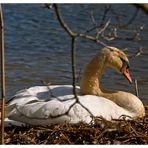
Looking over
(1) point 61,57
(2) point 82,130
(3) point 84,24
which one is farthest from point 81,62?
(2) point 82,130

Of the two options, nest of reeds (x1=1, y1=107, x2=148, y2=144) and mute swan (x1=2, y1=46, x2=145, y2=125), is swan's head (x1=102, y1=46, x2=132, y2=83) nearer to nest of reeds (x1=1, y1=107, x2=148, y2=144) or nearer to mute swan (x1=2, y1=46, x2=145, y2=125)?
mute swan (x1=2, y1=46, x2=145, y2=125)

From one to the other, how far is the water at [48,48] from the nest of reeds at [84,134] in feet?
10.7

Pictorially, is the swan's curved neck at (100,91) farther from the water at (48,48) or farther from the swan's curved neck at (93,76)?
the water at (48,48)

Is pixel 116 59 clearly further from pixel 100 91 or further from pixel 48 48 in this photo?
pixel 48 48

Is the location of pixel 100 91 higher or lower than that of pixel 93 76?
lower

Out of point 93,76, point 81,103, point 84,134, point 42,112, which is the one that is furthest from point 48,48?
point 81,103

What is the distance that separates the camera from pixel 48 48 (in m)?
13.4

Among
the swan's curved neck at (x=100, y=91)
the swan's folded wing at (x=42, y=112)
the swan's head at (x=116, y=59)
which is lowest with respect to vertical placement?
the swan's folded wing at (x=42, y=112)

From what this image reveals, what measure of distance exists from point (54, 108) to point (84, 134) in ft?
1.59

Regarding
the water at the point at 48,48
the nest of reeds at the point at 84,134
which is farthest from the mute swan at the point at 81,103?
the water at the point at 48,48

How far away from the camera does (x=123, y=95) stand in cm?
688

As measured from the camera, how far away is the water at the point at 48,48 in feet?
34.3

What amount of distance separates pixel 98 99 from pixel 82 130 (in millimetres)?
697

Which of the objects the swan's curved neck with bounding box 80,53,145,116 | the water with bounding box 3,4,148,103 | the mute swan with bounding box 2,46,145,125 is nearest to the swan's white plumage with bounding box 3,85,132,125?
the mute swan with bounding box 2,46,145,125
